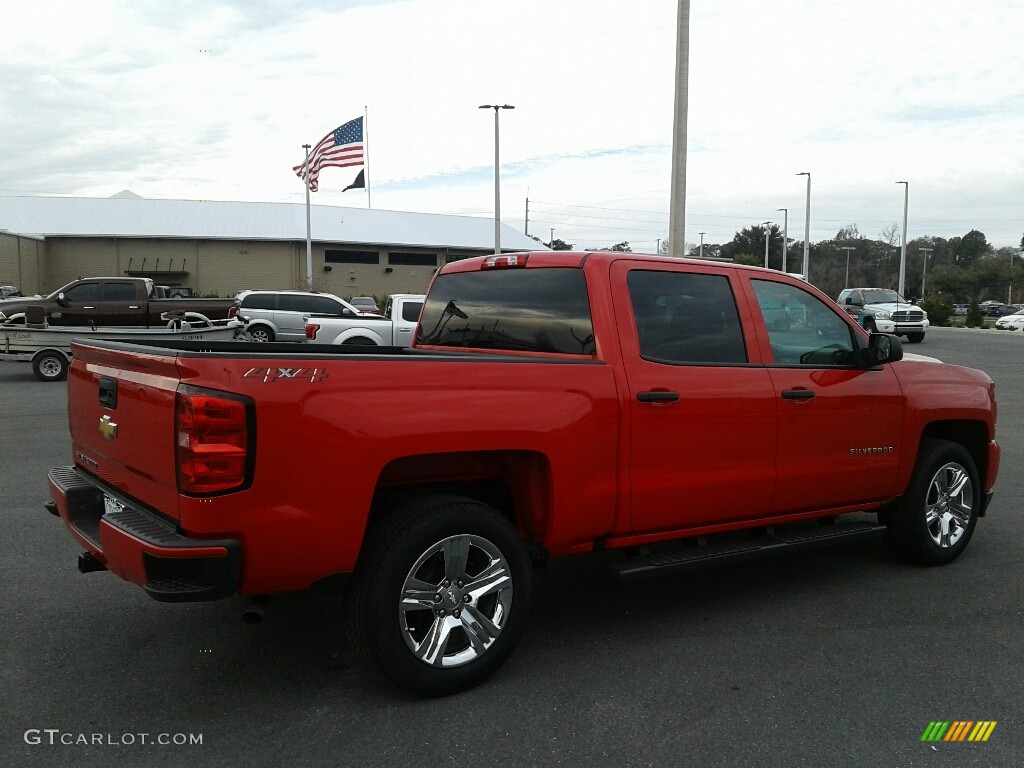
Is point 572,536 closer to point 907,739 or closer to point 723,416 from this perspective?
point 723,416

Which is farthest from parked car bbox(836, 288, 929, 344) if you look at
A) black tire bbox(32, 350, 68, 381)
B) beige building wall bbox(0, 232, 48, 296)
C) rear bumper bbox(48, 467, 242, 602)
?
beige building wall bbox(0, 232, 48, 296)

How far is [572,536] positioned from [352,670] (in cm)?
117

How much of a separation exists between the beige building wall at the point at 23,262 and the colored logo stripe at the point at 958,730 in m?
52.7

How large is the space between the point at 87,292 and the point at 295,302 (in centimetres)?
649

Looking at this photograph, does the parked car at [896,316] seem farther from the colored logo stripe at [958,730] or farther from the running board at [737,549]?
the colored logo stripe at [958,730]

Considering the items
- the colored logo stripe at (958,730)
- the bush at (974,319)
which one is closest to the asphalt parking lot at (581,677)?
the colored logo stripe at (958,730)

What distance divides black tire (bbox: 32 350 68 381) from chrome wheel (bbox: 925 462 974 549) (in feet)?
52.2

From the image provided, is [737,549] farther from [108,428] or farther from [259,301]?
[259,301]

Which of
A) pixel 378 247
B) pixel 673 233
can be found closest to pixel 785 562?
pixel 673 233

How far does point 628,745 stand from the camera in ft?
11.3

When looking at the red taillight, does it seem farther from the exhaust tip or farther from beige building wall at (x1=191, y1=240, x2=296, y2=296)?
beige building wall at (x1=191, y1=240, x2=296, y2=296)

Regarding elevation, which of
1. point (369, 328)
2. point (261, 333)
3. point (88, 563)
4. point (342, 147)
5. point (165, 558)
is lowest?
point (261, 333)

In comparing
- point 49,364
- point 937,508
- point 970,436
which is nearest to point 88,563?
point 937,508

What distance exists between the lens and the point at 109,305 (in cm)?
2016
